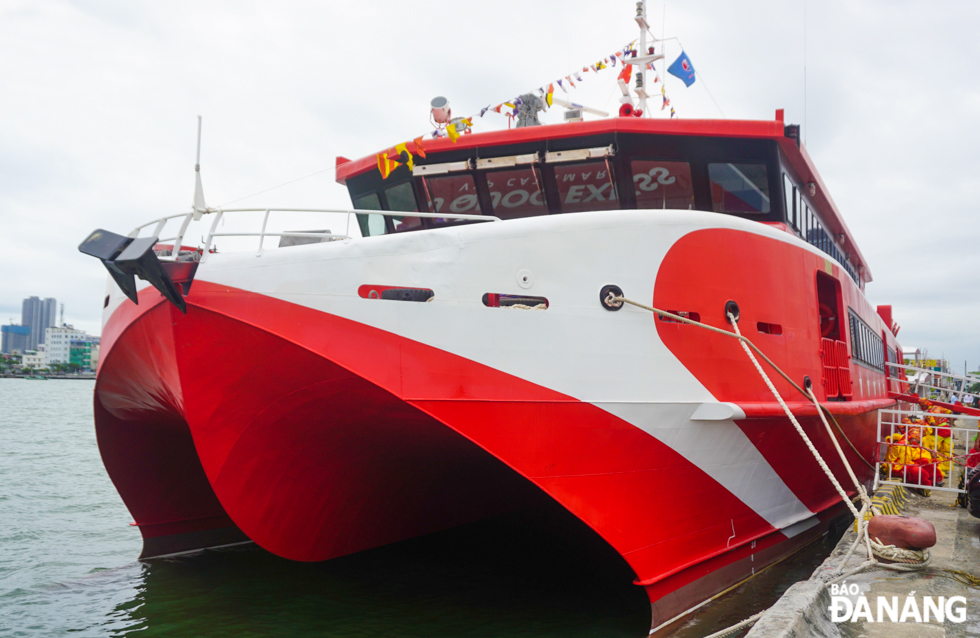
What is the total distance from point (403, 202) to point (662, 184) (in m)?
2.69

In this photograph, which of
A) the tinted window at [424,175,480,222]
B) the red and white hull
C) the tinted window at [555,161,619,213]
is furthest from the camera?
the tinted window at [424,175,480,222]

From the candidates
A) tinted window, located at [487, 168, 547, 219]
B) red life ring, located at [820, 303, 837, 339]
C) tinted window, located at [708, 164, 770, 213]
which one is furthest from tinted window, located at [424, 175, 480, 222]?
red life ring, located at [820, 303, 837, 339]

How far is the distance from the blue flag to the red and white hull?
3.13 m

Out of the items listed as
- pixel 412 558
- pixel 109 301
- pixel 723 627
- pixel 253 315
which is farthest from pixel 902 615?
pixel 109 301

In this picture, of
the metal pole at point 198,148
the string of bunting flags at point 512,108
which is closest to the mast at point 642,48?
the string of bunting flags at point 512,108

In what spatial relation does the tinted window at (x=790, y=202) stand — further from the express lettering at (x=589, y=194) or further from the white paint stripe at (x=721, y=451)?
the white paint stripe at (x=721, y=451)

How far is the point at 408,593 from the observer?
7078 millimetres

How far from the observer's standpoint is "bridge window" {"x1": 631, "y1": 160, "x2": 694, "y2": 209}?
651cm

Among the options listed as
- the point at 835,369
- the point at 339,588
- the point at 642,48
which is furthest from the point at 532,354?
the point at 642,48

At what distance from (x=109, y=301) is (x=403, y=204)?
3.01 m

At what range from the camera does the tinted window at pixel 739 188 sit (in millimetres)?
6617

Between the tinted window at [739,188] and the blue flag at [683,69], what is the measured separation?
2.63 meters

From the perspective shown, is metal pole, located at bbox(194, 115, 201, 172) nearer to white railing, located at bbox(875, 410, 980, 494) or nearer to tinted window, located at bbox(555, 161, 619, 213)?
tinted window, located at bbox(555, 161, 619, 213)

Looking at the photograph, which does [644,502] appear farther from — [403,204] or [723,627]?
[403,204]
